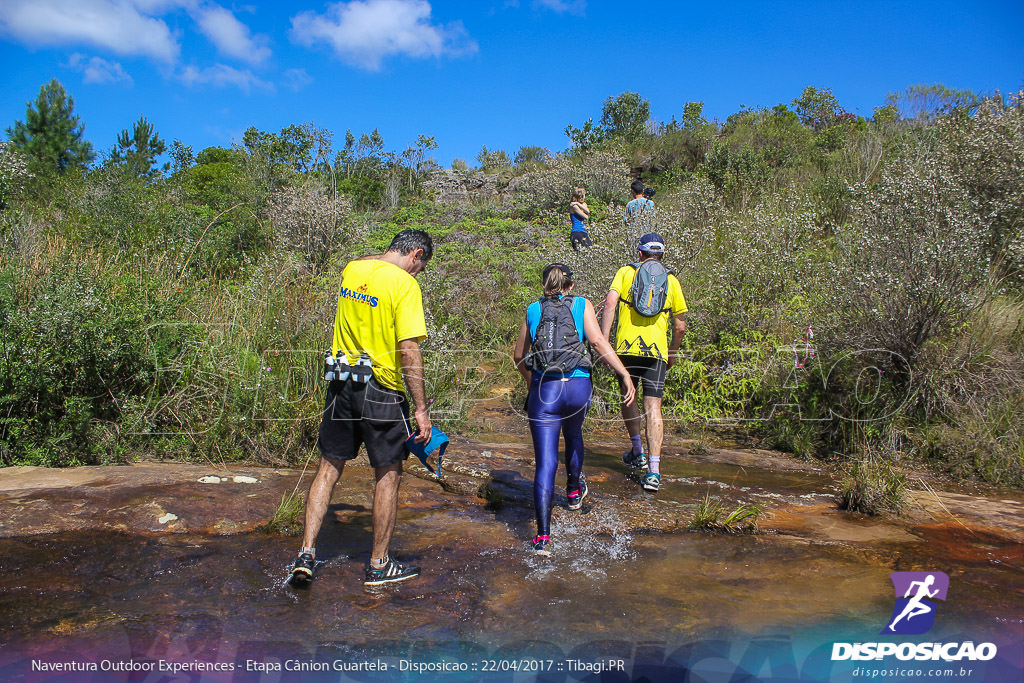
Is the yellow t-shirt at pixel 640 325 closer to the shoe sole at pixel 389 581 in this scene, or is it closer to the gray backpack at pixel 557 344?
the gray backpack at pixel 557 344

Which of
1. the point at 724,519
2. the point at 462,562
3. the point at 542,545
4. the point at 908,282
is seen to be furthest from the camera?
the point at 908,282

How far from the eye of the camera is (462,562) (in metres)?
3.92

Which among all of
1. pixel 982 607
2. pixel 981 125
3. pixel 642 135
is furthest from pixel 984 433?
pixel 642 135

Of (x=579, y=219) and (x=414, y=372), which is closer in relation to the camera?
(x=414, y=372)

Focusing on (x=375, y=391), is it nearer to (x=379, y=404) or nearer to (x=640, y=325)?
(x=379, y=404)

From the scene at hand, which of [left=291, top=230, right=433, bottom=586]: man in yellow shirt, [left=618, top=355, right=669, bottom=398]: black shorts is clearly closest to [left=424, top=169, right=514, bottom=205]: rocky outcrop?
[left=618, top=355, right=669, bottom=398]: black shorts

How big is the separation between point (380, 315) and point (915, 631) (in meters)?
3.18

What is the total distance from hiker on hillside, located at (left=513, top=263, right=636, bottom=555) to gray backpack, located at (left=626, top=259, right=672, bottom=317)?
992mm

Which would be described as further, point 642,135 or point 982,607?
point 642,135

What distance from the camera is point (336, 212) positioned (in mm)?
11672

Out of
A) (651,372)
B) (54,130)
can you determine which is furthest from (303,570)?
(54,130)

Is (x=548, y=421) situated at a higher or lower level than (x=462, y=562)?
higher

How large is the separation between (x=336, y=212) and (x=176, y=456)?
6.98 meters

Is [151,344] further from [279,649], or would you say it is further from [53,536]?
[279,649]
